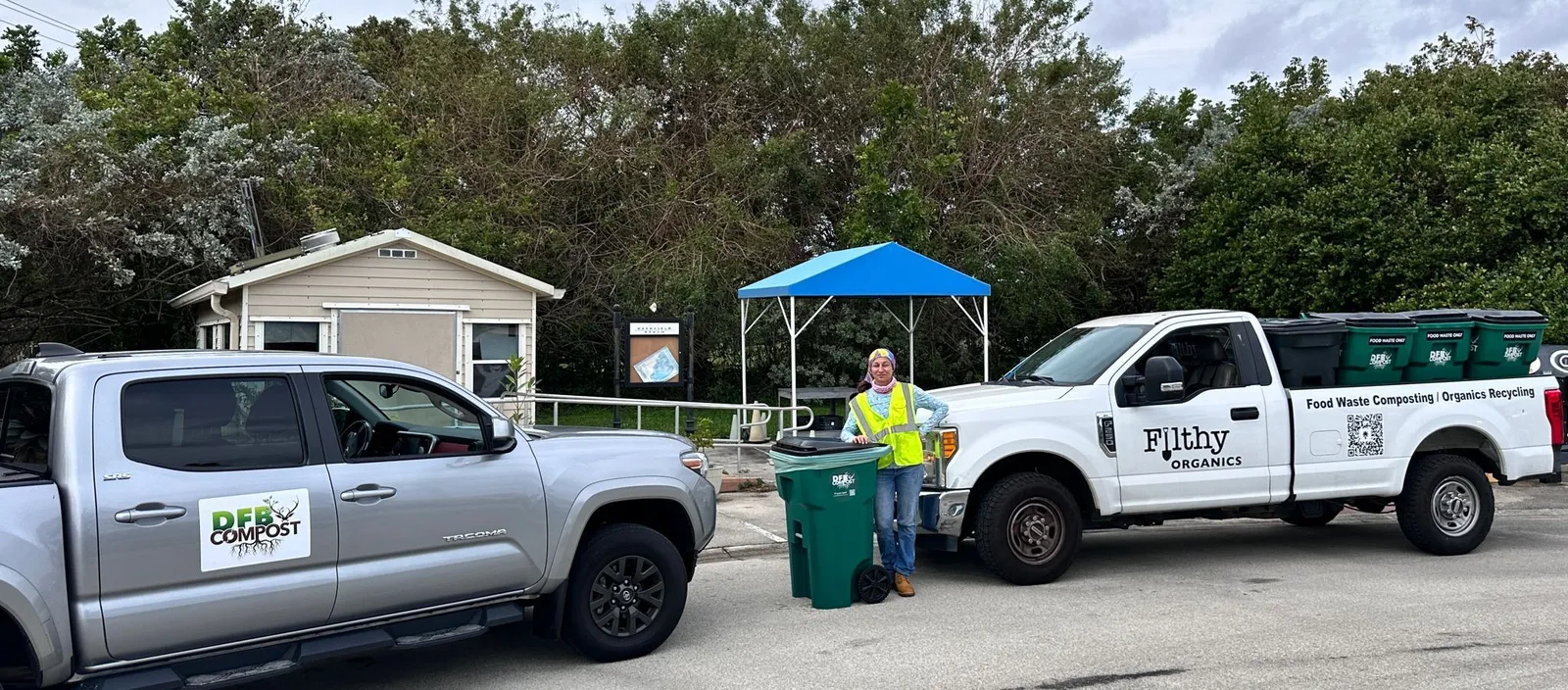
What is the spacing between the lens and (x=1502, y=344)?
9219 mm

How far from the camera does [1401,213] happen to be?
20047 millimetres

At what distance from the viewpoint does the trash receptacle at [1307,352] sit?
8.81 m

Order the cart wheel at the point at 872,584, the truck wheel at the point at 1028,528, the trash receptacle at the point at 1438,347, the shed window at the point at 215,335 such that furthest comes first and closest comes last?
the shed window at the point at 215,335, the trash receptacle at the point at 1438,347, the truck wheel at the point at 1028,528, the cart wheel at the point at 872,584

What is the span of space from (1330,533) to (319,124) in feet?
56.0

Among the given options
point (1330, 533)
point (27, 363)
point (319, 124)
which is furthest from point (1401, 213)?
point (27, 363)

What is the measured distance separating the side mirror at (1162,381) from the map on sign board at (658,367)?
9379 mm

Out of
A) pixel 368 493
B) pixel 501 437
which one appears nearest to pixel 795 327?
pixel 501 437

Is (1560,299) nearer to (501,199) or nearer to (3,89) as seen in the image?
(501,199)

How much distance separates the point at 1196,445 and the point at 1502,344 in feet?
9.48

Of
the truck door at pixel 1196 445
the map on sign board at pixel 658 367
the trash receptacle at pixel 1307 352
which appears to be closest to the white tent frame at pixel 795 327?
the map on sign board at pixel 658 367

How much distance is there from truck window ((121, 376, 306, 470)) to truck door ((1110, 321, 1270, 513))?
214 inches

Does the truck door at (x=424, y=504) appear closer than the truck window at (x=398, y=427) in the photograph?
Yes

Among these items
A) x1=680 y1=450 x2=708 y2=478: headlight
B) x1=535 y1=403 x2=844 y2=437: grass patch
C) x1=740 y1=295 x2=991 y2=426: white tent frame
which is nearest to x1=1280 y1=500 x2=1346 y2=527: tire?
x1=680 y1=450 x2=708 y2=478: headlight

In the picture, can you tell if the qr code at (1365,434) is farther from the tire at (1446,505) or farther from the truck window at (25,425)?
the truck window at (25,425)
